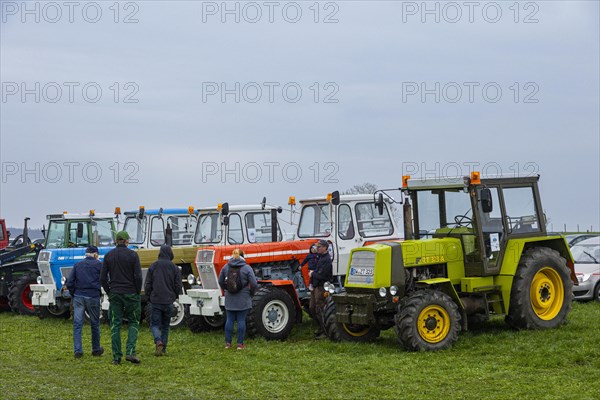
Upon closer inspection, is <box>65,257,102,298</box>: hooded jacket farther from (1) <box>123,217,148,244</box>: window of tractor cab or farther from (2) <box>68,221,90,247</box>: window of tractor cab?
(2) <box>68,221,90,247</box>: window of tractor cab

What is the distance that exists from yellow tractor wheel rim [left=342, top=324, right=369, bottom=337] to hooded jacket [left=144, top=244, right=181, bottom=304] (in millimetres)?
2653

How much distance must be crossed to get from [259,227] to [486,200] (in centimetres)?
596

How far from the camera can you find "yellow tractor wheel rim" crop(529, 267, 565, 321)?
14.6 m

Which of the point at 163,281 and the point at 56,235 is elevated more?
the point at 56,235

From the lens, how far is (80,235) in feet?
71.4

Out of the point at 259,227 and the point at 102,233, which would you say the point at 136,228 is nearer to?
the point at 102,233

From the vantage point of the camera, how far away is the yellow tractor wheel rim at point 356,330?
566 inches

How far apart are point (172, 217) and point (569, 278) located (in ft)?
30.4

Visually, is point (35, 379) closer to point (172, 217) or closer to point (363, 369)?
point (363, 369)

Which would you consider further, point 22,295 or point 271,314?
point 22,295

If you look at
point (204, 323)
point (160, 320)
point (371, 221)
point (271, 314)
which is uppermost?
point (371, 221)

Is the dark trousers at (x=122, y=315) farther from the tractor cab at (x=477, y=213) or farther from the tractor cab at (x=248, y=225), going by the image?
the tractor cab at (x=248, y=225)

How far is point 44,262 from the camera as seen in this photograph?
20906 mm

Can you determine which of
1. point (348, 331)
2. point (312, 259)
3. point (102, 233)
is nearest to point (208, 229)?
point (312, 259)
